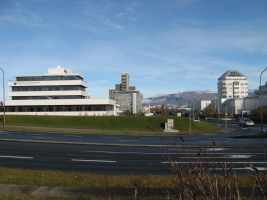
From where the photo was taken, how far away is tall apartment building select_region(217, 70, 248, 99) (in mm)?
169500

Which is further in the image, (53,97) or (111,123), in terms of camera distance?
(53,97)

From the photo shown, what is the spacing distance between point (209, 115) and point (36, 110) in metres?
65.6

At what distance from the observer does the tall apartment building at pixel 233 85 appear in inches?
6673

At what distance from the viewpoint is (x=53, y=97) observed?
→ 70.6 m

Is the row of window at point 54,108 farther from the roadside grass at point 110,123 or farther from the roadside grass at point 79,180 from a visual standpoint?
the roadside grass at point 79,180

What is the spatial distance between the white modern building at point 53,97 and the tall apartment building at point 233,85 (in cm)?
11500

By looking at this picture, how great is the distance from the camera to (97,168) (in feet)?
38.3

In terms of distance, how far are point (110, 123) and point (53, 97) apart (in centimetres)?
2923

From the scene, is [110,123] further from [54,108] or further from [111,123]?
[54,108]

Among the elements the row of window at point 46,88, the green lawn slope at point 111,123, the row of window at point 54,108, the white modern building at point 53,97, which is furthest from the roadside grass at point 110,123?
the row of window at point 46,88

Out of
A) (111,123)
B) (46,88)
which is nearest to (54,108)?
(46,88)

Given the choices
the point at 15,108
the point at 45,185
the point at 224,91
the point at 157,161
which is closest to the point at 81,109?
the point at 15,108

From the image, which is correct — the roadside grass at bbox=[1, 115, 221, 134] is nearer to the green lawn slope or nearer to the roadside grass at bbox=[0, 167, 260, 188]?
the green lawn slope

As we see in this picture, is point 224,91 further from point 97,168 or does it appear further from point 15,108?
point 97,168
